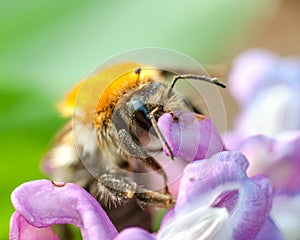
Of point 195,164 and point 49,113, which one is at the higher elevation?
point 195,164

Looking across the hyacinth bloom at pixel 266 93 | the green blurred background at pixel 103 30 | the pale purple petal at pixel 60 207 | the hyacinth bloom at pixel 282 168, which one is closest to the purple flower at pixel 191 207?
the pale purple petal at pixel 60 207

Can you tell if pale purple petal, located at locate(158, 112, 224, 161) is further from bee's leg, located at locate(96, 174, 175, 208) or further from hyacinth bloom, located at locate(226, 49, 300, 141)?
hyacinth bloom, located at locate(226, 49, 300, 141)

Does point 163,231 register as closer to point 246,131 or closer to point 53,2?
point 246,131

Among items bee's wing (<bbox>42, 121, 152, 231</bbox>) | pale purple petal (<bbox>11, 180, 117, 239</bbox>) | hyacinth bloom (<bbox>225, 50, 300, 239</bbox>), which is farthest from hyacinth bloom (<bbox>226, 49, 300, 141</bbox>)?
pale purple petal (<bbox>11, 180, 117, 239</bbox>)

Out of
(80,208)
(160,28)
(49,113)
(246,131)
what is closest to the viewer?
(80,208)

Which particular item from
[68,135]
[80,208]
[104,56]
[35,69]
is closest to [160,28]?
[104,56]

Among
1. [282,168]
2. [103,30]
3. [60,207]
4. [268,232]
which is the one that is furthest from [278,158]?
[103,30]

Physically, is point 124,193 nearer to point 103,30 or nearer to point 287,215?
point 287,215
